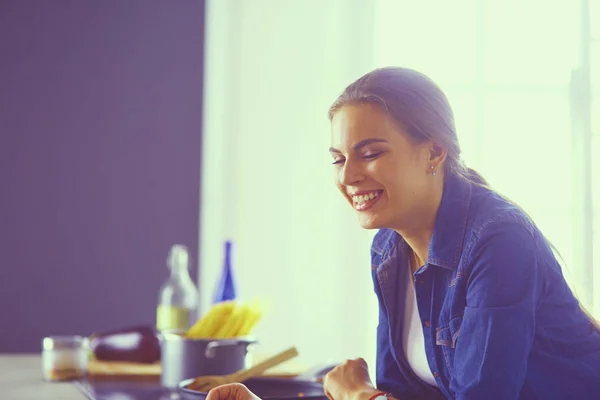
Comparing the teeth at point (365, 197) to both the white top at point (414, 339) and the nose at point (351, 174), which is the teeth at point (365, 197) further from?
the white top at point (414, 339)

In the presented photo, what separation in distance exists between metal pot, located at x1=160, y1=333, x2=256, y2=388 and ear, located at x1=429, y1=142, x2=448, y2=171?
1.66 ft

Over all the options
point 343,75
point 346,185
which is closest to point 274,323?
point 343,75

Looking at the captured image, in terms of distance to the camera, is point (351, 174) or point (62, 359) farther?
point (62, 359)

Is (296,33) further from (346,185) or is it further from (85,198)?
(346,185)

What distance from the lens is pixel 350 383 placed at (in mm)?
1203

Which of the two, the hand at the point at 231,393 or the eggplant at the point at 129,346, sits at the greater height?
the hand at the point at 231,393

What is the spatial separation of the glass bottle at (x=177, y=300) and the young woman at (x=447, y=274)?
77 centimetres

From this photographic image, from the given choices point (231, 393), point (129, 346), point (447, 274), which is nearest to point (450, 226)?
point (447, 274)

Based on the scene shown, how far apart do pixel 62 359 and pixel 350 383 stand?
2.39 feet

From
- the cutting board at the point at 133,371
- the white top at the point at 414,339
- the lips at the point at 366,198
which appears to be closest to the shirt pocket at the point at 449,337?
the white top at the point at 414,339

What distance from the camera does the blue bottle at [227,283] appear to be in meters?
2.07

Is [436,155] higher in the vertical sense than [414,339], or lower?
higher

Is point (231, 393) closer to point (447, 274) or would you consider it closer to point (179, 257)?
point (447, 274)

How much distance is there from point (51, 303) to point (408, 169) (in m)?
1.65
